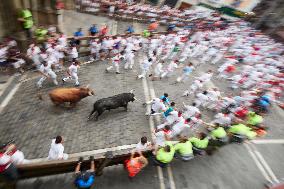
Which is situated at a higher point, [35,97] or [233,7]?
[233,7]

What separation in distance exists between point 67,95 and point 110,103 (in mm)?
2167

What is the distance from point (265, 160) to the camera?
12391 millimetres

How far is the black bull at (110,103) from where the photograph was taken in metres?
12.4

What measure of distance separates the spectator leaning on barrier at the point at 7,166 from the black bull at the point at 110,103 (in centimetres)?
445

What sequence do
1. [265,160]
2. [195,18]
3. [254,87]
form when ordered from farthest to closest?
[195,18] → [254,87] → [265,160]

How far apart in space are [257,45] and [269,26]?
6.28 meters

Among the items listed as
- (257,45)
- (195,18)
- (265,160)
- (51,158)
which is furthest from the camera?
(195,18)

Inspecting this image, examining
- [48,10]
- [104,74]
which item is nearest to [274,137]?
[104,74]

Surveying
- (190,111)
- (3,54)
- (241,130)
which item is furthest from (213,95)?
(3,54)

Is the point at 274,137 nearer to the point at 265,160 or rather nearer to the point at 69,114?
the point at 265,160

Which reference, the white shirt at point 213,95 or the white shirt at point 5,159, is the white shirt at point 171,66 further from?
the white shirt at point 5,159

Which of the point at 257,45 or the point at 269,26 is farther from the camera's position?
the point at 269,26

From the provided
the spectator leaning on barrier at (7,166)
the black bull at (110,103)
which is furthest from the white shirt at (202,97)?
the spectator leaning on barrier at (7,166)

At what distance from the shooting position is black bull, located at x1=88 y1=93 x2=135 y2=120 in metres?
12.4
